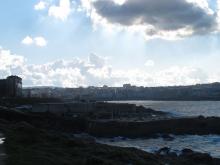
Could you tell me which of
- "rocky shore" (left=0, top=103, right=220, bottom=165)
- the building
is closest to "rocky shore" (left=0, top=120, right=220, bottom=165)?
"rocky shore" (left=0, top=103, right=220, bottom=165)

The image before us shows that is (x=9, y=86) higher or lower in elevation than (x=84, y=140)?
higher

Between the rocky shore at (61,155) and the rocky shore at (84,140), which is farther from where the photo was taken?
the rocky shore at (84,140)

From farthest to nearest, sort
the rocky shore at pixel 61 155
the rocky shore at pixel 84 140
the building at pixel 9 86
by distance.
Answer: the building at pixel 9 86 < the rocky shore at pixel 84 140 < the rocky shore at pixel 61 155

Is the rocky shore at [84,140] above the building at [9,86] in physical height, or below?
below

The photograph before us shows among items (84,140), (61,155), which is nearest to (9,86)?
(84,140)

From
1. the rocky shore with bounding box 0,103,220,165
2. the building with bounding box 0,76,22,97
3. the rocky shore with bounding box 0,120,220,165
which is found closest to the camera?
the rocky shore with bounding box 0,120,220,165

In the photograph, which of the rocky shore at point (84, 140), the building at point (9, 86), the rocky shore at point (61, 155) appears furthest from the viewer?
the building at point (9, 86)

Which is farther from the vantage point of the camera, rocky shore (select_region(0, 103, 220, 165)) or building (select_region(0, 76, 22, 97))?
building (select_region(0, 76, 22, 97))

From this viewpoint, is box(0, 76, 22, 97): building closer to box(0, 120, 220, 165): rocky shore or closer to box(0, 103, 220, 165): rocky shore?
box(0, 103, 220, 165): rocky shore

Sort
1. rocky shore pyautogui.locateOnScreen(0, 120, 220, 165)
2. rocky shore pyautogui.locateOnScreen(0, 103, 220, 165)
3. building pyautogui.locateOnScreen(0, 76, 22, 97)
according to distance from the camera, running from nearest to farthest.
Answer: rocky shore pyautogui.locateOnScreen(0, 120, 220, 165), rocky shore pyautogui.locateOnScreen(0, 103, 220, 165), building pyautogui.locateOnScreen(0, 76, 22, 97)

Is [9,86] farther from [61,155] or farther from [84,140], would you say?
[61,155]

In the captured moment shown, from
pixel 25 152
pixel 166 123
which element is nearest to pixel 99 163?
pixel 25 152

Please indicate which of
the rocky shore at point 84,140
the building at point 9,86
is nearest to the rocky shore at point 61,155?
the rocky shore at point 84,140

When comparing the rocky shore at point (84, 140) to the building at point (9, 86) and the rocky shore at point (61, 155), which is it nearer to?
the rocky shore at point (61, 155)
